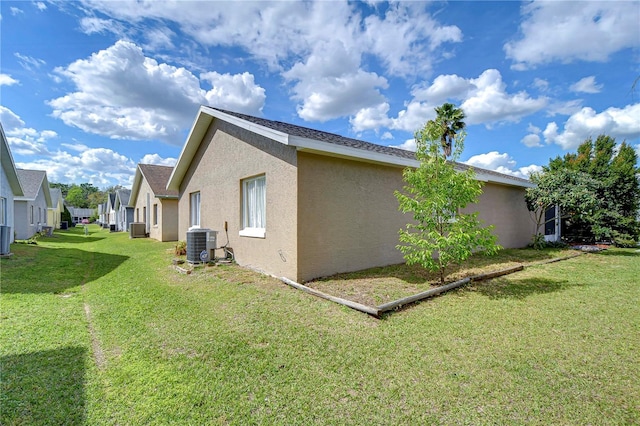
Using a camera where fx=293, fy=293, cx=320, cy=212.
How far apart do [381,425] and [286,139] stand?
5.25 meters

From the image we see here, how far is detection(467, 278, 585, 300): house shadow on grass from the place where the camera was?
244 inches

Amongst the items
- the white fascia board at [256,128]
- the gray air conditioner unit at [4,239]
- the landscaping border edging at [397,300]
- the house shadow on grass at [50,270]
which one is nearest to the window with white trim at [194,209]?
the house shadow on grass at [50,270]

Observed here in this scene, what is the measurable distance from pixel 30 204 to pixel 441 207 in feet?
87.7

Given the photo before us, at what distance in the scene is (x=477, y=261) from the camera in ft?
31.4

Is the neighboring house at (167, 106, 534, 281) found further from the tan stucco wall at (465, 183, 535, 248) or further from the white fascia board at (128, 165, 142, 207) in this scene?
the white fascia board at (128, 165, 142, 207)

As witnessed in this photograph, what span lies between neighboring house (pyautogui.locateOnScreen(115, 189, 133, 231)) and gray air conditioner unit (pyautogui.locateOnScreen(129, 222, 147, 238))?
364 inches

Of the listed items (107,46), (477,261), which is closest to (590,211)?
(477,261)

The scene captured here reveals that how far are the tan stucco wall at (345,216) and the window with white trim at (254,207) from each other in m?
1.72

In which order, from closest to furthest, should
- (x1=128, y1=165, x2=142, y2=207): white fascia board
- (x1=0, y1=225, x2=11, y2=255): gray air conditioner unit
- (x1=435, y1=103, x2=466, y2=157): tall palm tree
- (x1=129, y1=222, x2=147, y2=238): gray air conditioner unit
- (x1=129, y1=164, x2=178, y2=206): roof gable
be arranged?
(x1=0, y1=225, x2=11, y2=255): gray air conditioner unit < (x1=129, y1=164, x2=178, y2=206): roof gable < (x1=129, y1=222, x2=147, y2=238): gray air conditioner unit < (x1=128, y1=165, x2=142, y2=207): white fascia board < (x1=435, y1=103, x2=466, y2=157): tall palm tree

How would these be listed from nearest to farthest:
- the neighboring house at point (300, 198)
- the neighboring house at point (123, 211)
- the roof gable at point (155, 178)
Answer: the neighboring house at point (300, 198) → the roof gable at point (155, 178) → the neighboring house at point (123, 211)

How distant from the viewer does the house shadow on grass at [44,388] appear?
8.74 feet

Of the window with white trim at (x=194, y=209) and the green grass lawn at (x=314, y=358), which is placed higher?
the window with white trim at (x=194, y=209)

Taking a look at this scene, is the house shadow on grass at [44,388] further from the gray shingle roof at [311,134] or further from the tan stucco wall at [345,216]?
the gray shingle roof at [311,134]

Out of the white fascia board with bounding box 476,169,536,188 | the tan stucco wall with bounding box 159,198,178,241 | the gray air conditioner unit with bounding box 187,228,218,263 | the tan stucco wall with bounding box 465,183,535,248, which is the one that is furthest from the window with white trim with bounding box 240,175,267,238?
the tan stucco wall with bounding box 159,198,178,241
